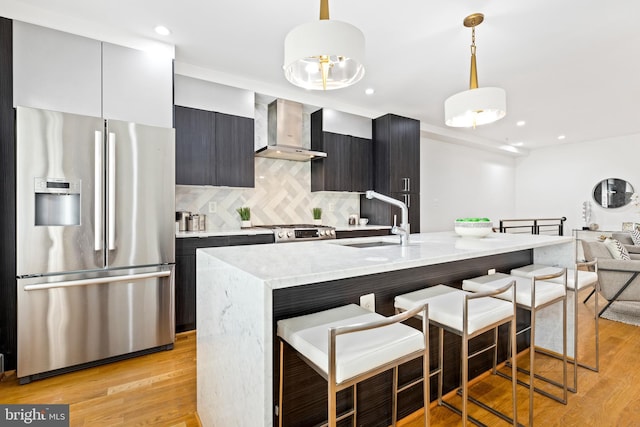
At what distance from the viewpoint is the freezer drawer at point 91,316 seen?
6.98 ft

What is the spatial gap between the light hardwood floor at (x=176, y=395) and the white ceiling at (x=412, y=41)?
259 centimetres

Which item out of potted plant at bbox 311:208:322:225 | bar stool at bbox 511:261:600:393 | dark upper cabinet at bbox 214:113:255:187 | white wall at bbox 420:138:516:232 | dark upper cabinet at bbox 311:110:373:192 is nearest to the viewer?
bar stool at bbox 511:261:600:393

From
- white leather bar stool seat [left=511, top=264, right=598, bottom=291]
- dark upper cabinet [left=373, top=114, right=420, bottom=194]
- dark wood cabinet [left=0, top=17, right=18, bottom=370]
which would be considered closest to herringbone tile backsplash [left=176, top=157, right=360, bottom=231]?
dark upper cabinet [left=373, top=114, right=420, bottom=194]

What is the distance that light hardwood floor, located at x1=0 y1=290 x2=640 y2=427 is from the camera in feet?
5.75

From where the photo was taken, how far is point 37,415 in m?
1.79

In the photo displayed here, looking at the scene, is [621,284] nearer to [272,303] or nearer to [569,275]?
[569,275]

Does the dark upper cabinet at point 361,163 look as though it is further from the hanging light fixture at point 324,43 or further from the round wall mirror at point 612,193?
the round wall mirror at point 612,193

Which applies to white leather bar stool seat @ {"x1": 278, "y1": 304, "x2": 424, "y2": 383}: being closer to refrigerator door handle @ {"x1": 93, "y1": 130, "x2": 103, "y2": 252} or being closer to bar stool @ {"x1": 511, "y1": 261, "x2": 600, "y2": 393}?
bar stool @ {"x1": 511, "y1": 261, "x2": 600, "y2": 393}

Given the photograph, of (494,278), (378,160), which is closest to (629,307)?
(494,278)

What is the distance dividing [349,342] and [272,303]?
1.01ft

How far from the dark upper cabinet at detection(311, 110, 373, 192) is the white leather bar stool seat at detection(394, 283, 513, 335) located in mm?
2721

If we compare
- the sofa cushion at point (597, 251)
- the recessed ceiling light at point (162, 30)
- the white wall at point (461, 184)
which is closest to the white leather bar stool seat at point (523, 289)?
the sofa cushion at point (597, 251)

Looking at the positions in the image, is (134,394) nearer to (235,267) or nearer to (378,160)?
(235,267)

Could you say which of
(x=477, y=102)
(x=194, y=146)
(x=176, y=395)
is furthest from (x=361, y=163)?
(x=176, y=395)
